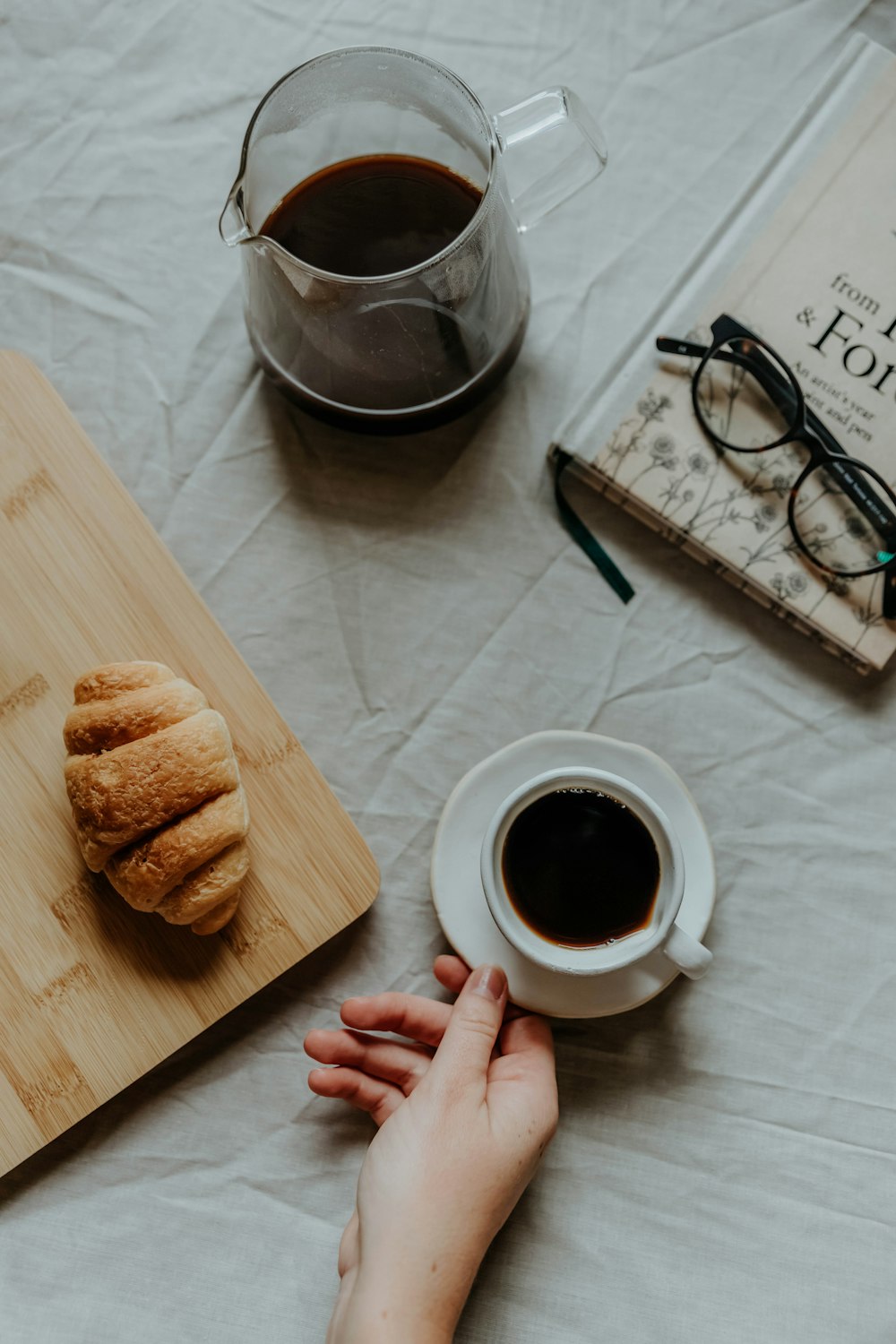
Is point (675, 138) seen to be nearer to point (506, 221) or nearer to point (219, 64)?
point (506, 221)

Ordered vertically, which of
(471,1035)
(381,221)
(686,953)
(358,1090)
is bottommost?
(358,1090)

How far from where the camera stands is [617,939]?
2.64ft

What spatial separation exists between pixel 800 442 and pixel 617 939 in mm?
440

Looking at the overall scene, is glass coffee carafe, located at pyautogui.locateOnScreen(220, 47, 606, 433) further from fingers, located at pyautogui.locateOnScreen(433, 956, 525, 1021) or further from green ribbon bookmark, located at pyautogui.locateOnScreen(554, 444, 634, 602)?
fingers, located at pyautogui.locateOnScreen(433, 956, 525, 1021)

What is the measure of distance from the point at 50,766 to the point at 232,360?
1.25ft

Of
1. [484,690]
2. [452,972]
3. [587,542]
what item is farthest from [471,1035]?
[587,542]

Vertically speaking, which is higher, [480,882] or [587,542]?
[587,542]

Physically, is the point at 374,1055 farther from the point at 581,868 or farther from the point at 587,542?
the point at 587,542

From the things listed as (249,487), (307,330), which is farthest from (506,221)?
(249,487)

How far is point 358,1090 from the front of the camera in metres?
0.83

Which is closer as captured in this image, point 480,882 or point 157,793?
point 157,793

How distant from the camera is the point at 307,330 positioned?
772 millimetres

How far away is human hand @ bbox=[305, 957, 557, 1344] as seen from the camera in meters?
0.74

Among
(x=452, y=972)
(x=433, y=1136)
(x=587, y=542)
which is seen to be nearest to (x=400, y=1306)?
(x=433, y=1136)
